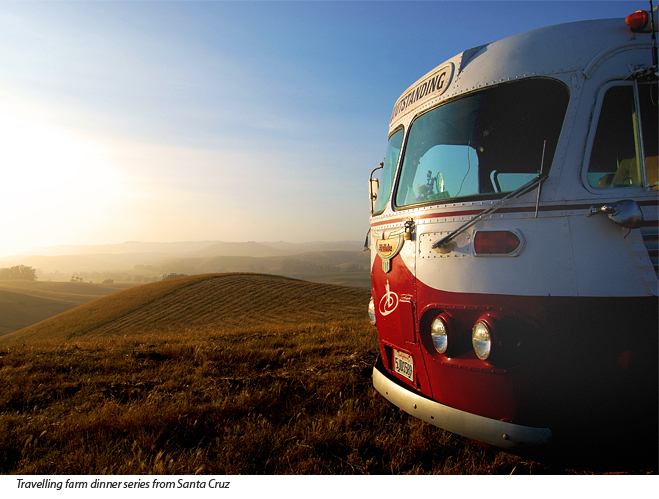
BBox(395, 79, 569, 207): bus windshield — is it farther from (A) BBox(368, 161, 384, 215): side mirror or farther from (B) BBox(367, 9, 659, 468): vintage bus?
(A) BBox(368, 161, 384, 215): side mirror

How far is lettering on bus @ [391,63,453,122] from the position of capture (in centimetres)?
Answer: 349

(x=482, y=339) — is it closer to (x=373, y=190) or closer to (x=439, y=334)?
(x=439, y=334)

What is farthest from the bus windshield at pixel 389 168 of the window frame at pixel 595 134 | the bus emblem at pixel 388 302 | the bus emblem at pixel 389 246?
the window frame at pixel 595 134

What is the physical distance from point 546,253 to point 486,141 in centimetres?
119

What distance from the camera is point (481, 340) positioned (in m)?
2.74

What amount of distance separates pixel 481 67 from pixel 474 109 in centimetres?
36

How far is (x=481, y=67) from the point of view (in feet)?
10.6

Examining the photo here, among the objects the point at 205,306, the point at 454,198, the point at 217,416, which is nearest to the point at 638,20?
the point at 454,198

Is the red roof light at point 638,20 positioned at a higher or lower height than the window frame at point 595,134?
higher

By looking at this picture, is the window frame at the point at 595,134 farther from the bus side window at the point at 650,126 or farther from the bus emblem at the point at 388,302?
the bus emblem at the point at 388,302

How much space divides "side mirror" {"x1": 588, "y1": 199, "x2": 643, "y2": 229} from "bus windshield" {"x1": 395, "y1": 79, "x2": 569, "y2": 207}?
0.52m

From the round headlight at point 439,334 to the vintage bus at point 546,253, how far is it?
2cm

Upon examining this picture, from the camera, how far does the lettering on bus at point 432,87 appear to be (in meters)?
3.49

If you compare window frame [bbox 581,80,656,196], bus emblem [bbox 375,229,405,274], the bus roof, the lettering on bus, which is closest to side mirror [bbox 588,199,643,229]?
window frame [bbox 581,80,656,196]
